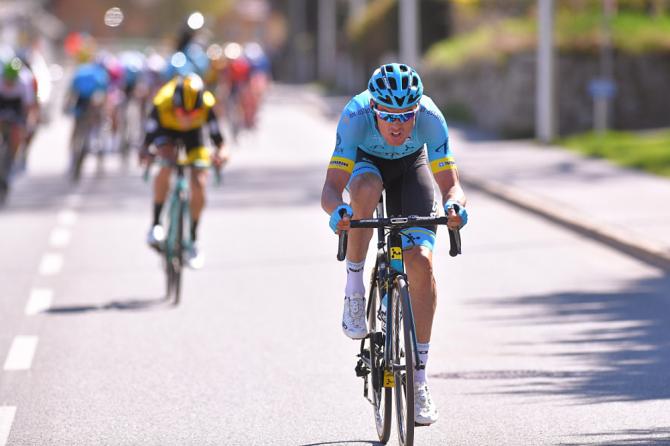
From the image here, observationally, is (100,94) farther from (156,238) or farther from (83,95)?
(156,238)

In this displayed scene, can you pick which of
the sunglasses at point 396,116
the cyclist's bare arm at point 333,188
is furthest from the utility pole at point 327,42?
the sunglasses at point 396,116

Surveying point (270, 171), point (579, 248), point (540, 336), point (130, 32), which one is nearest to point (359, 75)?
point (270, 171)

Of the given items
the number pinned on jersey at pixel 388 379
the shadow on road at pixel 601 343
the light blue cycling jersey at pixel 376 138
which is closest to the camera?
the number pinned on jersey at pixel 388 379

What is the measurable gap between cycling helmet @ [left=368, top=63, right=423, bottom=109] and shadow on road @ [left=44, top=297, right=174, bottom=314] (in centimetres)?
466

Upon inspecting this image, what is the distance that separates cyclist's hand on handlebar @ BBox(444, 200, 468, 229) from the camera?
20.8ft

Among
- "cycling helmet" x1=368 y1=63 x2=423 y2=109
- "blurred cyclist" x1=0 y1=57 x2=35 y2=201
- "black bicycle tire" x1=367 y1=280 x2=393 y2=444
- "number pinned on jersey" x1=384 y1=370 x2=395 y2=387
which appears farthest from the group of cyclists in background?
"number pinned on jersey" x1=384 y1=370 x2=395 y2=387

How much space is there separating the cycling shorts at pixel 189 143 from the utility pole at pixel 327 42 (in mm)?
55321

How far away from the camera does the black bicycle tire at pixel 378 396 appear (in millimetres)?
6586

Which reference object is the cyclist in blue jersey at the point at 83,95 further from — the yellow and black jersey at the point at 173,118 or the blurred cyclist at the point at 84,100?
the yellow and black jersey at the point at 173,118

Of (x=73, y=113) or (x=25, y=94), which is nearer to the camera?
(x=25, y=94)

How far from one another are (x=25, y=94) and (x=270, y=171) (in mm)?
6613

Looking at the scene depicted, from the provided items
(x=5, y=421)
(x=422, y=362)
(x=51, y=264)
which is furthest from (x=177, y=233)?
(x=422, y=362)

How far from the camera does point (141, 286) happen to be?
38.8 ft

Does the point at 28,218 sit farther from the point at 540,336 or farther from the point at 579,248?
the point at 540,336
